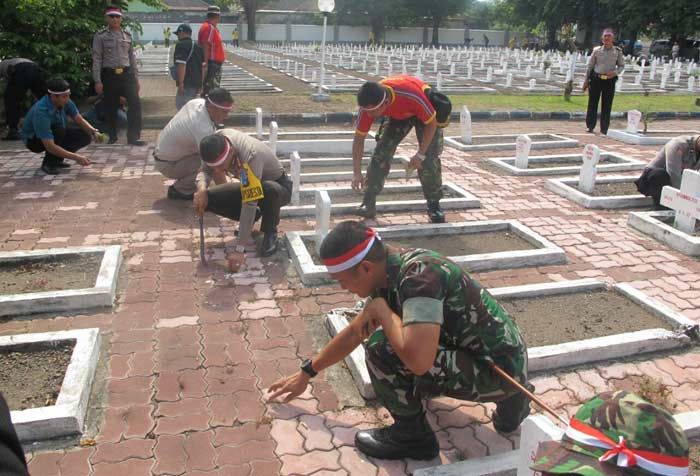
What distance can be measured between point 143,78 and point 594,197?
15787mm

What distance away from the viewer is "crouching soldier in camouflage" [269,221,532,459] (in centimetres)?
233

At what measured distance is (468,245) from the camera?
18.2 feet

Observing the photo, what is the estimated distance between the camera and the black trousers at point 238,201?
5.04m

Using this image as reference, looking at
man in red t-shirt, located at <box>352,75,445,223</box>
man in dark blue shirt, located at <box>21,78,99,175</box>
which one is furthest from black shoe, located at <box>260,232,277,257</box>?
man in dark blue shirt, located at <box>21,78,99,175</box>

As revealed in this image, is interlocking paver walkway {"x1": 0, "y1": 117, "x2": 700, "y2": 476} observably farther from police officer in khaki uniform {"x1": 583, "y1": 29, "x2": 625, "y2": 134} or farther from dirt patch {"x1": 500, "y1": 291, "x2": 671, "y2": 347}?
police officer in khaki uniform {"x1": 583, "y1": 29, "x2": 625, "y2": 134}

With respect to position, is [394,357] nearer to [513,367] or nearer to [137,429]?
[513,367]

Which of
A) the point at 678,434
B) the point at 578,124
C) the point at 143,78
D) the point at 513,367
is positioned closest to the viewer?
the point at 678,434

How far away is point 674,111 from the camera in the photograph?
14.2 m

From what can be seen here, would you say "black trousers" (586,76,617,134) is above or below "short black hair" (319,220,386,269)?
above

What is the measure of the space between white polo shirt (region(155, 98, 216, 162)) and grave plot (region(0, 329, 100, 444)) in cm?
266

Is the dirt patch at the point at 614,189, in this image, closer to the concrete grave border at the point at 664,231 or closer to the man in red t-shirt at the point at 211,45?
the concrete grave border at the point at 664,231

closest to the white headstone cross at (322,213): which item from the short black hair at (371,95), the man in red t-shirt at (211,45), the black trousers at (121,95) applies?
the short black hair at (371,95)

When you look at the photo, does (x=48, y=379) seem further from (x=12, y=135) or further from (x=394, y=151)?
(x=12, y=135)

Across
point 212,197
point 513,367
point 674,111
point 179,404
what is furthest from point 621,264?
point 674,111
